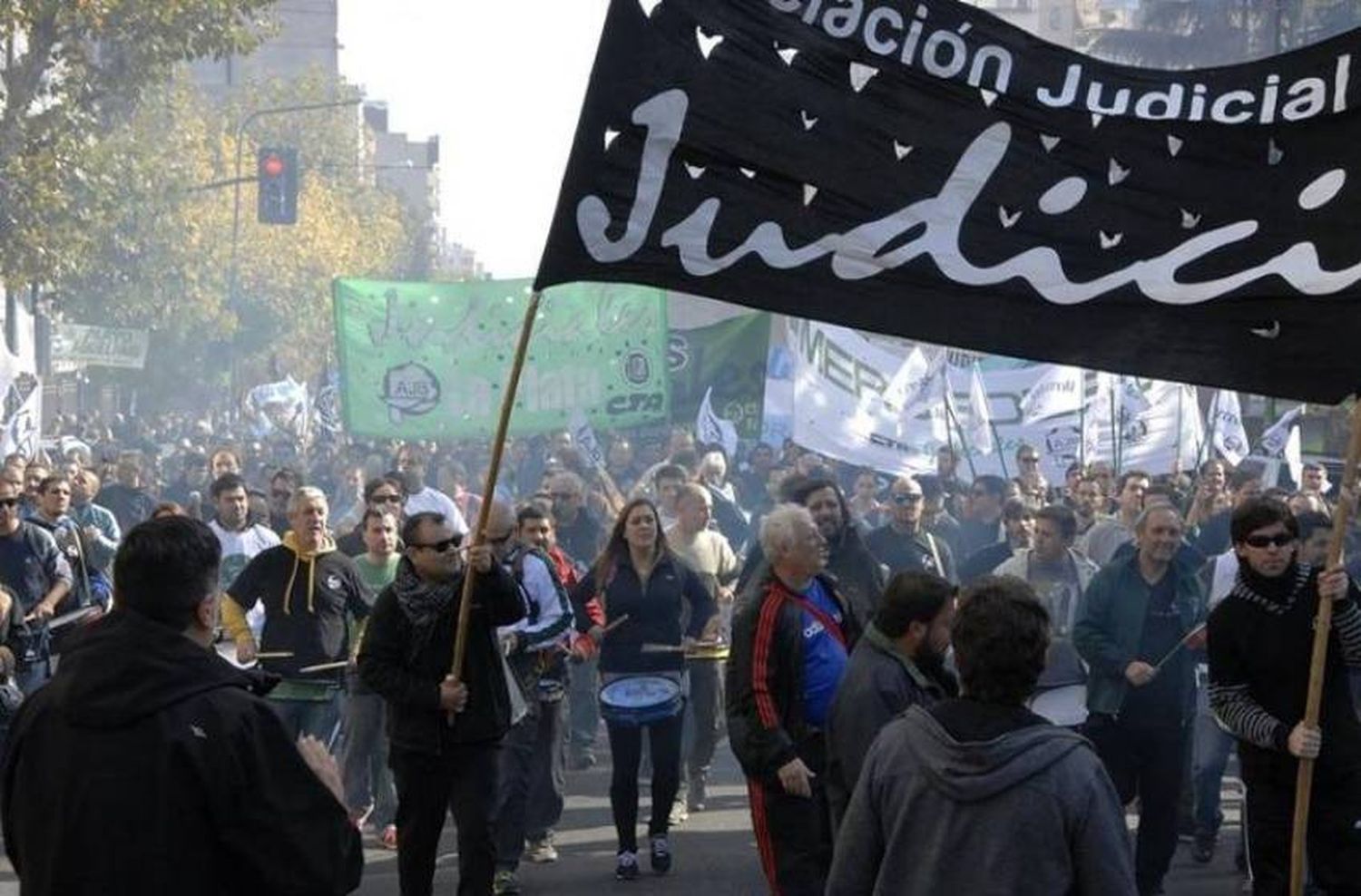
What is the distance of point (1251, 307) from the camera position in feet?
22.3

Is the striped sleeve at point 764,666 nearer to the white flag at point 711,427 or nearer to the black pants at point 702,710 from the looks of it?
the black pants at point 702,710

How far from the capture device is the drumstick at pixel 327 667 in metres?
11.5

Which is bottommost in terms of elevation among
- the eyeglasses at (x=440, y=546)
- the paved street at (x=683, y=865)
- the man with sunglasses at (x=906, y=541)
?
the paved street at (x=683, y=865)

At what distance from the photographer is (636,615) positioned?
39.9 ft

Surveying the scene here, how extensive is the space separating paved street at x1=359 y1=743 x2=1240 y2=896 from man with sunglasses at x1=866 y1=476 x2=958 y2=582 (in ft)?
5.06

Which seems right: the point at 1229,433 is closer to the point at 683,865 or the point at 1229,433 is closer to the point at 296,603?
the point at 683,865

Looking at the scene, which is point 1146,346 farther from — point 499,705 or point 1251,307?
point 499,705

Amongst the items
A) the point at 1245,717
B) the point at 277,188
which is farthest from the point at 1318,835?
the point at 277,188

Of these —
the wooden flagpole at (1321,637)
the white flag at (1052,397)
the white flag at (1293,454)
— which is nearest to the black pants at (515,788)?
the wooden flagpole at (1321,637)

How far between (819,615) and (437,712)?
1.54m

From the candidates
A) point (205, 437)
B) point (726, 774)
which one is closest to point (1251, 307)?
point (726, 774)

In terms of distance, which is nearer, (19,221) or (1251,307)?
(1251,307)

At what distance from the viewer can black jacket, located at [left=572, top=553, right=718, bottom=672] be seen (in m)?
12.1

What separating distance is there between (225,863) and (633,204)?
10.6 ft
